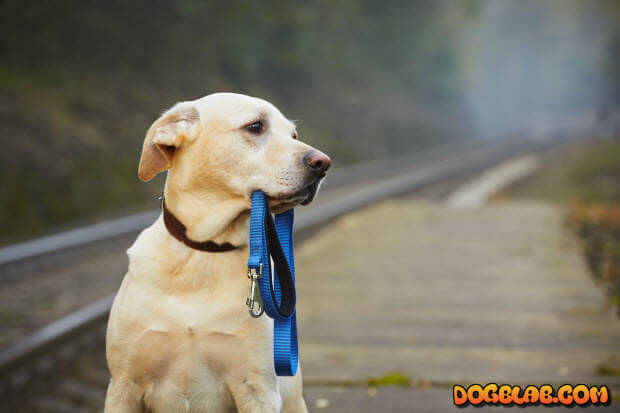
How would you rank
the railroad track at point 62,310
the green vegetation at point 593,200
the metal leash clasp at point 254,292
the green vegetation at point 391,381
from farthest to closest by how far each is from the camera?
1. the green vegetation at point 593,200
2. the railroad track at point 62,310
3. the green vegetation at point 391,381
4. the metal leash clasp at point 254,292

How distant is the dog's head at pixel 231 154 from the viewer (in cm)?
240

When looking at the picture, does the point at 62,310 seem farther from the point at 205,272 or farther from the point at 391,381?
the point at 205,272

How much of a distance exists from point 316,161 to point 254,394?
0.84 meters

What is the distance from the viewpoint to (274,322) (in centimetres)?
246

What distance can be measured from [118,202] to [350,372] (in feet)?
32.9

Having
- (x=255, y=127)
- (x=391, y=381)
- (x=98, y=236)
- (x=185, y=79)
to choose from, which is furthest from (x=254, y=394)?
(x=185, y=79)

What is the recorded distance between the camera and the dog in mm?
2383

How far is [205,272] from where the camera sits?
8.09 ft

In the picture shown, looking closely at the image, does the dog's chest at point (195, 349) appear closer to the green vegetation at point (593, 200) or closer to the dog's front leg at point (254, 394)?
the dog's front leg at point (254, 394)

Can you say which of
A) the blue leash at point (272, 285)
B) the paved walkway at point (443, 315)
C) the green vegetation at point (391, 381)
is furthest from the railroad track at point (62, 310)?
the blue leash at point (272, 285)

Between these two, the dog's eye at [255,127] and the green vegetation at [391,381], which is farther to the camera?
the green vegetation at [391,381]

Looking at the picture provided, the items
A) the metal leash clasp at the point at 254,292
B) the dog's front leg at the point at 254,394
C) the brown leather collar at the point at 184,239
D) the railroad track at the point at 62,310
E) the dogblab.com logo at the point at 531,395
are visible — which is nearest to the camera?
the metal leash clasp at the point at 254,292

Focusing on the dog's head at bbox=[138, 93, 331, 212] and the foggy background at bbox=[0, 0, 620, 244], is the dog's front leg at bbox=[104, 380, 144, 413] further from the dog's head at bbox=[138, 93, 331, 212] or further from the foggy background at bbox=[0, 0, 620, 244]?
the foggy background at bbox=[0, 0, 620, 244]

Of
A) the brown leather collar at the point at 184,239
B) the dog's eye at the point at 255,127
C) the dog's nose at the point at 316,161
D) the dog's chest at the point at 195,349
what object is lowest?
the dog's chest at the point at 195,349
